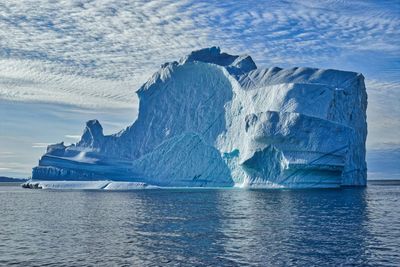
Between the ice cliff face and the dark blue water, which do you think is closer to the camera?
the dark blue water

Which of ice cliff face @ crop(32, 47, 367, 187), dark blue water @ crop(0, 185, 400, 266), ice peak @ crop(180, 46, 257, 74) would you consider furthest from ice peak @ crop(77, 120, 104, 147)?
dark blue water @ crop(0, 185, 400, 266)

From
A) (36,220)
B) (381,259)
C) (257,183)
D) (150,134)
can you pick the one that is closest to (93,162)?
(150,134)

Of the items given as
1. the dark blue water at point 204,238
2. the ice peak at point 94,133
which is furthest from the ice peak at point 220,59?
the dark blue water at point 204,238

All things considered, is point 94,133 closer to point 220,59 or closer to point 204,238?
point 220,59

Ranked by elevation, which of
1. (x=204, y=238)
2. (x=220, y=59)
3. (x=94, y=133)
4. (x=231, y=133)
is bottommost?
(x=204, y=238)

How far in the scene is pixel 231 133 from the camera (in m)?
52.1

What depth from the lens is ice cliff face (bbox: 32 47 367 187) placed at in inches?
1705

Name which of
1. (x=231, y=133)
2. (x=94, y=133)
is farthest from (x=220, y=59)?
(x=94, y=133)

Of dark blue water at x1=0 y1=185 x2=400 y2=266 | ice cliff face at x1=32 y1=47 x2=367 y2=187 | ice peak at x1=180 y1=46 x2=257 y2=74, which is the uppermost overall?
ice peak at x1=180 y1=46 x2=257 y2=74

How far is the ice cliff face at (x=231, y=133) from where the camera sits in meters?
43.3

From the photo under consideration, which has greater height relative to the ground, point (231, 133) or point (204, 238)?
point (231, 133)

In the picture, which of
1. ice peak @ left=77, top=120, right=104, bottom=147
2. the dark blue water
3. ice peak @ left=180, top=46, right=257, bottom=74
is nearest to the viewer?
the dark blue water

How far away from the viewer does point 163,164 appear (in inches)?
2179

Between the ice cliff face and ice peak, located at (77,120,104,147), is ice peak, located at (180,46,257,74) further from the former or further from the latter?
ice peak, located at (77,120,104,147)
